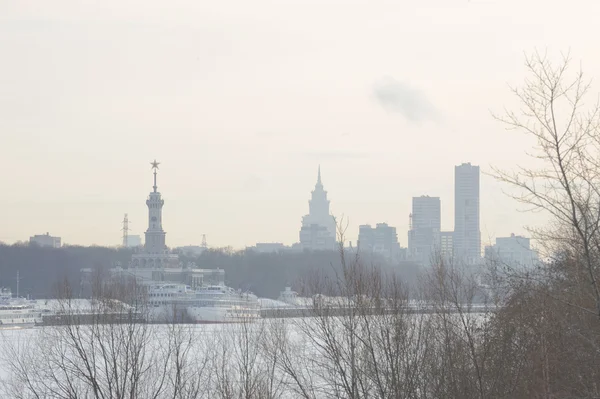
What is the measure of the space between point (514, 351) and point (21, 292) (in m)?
117

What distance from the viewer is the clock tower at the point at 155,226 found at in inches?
5285

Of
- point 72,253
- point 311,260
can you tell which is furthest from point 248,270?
point 72,253

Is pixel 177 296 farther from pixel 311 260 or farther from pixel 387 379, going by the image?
pixel 387 379

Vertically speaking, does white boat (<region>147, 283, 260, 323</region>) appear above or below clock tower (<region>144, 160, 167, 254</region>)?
below

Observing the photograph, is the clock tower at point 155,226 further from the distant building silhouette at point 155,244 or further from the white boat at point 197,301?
the white boat at point 197,301

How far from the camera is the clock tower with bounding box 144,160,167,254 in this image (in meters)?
134

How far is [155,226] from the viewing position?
135875mm

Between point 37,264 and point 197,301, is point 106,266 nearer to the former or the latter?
point 37,264

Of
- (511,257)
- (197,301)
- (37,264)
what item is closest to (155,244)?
(37,264)

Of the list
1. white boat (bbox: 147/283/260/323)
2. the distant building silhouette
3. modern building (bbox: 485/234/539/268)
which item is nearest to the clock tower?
the distant building silhouette

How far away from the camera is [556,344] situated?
46.5 ft

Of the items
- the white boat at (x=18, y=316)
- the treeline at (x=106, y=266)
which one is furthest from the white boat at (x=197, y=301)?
the treeline at (x=106, y=266)

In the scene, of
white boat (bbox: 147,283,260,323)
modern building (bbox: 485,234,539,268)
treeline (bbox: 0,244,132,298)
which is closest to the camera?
modern building (bbox: 485,234,539,268)

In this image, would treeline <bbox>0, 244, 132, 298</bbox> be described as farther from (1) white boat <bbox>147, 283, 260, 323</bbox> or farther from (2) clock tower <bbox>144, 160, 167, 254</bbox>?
(1) white boat <bbox>147, 283, 260, 323</bbox>
